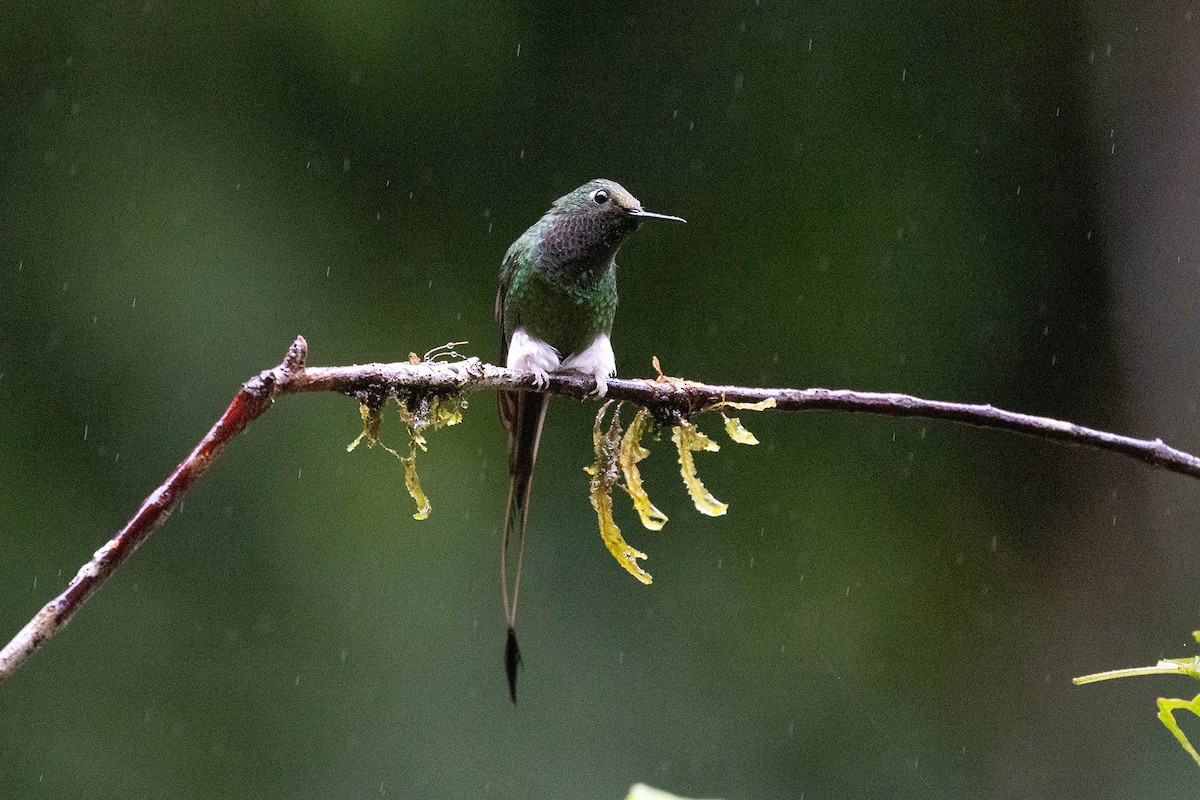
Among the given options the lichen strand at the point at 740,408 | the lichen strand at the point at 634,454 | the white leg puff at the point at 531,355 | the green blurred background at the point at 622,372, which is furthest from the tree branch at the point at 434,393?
the green blurred background at the point at 622,372

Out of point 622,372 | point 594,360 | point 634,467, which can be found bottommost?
point 634,467

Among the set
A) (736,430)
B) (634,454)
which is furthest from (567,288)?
(736,430)

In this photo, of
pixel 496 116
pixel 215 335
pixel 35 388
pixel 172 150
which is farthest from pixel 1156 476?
pixel 35 388

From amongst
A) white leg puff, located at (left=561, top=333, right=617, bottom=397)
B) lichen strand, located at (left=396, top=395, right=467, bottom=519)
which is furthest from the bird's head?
lichen strand, located at (left=396, top=395, right=467, bottom=519)

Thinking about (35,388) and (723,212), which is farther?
(723,212)

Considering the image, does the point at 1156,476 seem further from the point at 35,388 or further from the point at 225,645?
the point at 35,388

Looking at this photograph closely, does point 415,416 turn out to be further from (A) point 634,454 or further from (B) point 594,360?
(B) point 594,360

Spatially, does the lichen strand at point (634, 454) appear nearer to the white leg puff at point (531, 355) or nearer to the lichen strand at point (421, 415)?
the lichen strand at point (421, 415)

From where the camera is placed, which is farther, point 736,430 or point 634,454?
point 634,454
